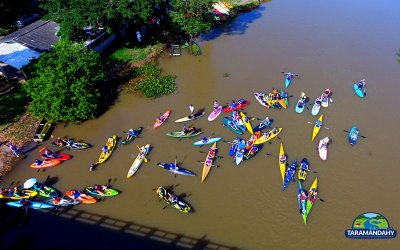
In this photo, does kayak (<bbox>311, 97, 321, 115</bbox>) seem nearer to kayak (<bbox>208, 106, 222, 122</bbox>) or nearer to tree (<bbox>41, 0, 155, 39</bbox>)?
kayak (<bbox>208, 106, 222, 122</bbox>)

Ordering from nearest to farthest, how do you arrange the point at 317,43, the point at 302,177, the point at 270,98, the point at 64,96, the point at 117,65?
the point at 302,177, the point at 64,96, the point at 270,98, the point at 117,65, the point at 317,43

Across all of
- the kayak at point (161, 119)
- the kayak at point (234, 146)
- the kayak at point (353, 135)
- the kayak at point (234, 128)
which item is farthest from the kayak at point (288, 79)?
the kayak at point (161, 119)

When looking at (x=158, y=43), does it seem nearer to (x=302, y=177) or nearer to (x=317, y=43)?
(x=317, y=43)

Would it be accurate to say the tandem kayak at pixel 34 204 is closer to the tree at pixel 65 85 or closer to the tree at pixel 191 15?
the tree at pixel 65 85

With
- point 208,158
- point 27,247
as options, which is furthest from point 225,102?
point 27,247

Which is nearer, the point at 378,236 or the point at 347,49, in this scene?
the point at 378,236

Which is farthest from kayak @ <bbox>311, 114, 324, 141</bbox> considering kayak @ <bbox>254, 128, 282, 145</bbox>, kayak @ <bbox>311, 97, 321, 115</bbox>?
kayak @ <bbox>254, 128, 282, 145</bbox>
